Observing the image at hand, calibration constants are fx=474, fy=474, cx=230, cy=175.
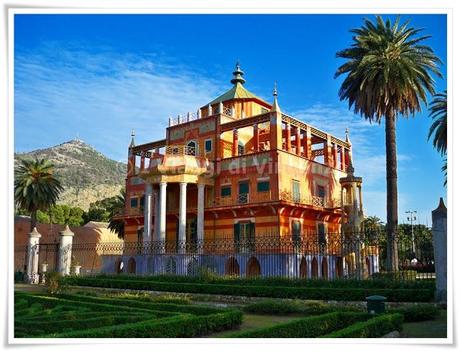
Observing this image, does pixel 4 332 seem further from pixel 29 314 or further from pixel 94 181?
pixel 94 181

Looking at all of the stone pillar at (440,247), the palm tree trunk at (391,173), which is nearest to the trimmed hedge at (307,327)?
the stone pillar at (440,247)

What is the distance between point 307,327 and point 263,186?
2470cm

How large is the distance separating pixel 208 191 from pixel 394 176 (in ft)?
53.1

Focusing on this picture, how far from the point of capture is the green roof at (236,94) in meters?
44.8

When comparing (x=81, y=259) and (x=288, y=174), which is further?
(x=81, y=259)

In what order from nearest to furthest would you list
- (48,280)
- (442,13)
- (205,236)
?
(442,13) < (48,280) < (205,236)

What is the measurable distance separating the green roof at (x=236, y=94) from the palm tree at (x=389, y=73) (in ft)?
53.2

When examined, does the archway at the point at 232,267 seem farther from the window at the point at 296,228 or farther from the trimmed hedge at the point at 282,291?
the trimmed hedge at the point at 282,291

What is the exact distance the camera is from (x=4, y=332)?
33.4 feet

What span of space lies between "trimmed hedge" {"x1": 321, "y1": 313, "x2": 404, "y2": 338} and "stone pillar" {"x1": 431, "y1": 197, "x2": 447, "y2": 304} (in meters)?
4.80

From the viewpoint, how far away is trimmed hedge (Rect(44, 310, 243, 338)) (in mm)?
9664

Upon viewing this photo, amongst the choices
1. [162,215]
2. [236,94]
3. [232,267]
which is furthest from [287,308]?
[236,94]

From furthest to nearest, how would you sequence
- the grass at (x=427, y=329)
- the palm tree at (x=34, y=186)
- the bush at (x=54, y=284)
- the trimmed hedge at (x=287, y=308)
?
1. the palm tree at (x=34, y=186)
2. the bush at (x=54, y=284)
3. the trimmed hedge at (x=287, y=308)
4. the grass at (x=427, y=329)
